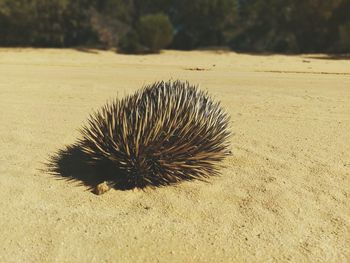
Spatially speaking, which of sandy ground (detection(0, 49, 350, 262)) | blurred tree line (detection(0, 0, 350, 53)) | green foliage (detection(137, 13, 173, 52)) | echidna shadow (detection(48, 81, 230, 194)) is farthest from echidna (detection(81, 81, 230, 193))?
green foliage (detection(137, 13, 173, 52))


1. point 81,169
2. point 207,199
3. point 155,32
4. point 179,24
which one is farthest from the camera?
point 179,24

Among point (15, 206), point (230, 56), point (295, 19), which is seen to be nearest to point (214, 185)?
point (15, 206)

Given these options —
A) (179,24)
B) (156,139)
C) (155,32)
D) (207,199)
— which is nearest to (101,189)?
(156,139)

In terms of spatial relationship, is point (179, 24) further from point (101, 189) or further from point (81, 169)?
point (101, 189)

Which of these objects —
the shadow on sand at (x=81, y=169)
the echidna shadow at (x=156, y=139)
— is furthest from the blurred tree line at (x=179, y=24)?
the echidna shadow at (x=156, y=139)

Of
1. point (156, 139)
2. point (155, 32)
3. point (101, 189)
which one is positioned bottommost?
point (155, 32)

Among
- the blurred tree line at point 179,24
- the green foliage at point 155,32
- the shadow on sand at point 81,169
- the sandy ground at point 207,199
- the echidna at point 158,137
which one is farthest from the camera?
the blurred tree line at point 179,24

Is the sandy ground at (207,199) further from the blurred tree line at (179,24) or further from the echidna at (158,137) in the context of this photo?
the blurred tree line at (179,24)

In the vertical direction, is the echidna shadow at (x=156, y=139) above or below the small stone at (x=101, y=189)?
above
